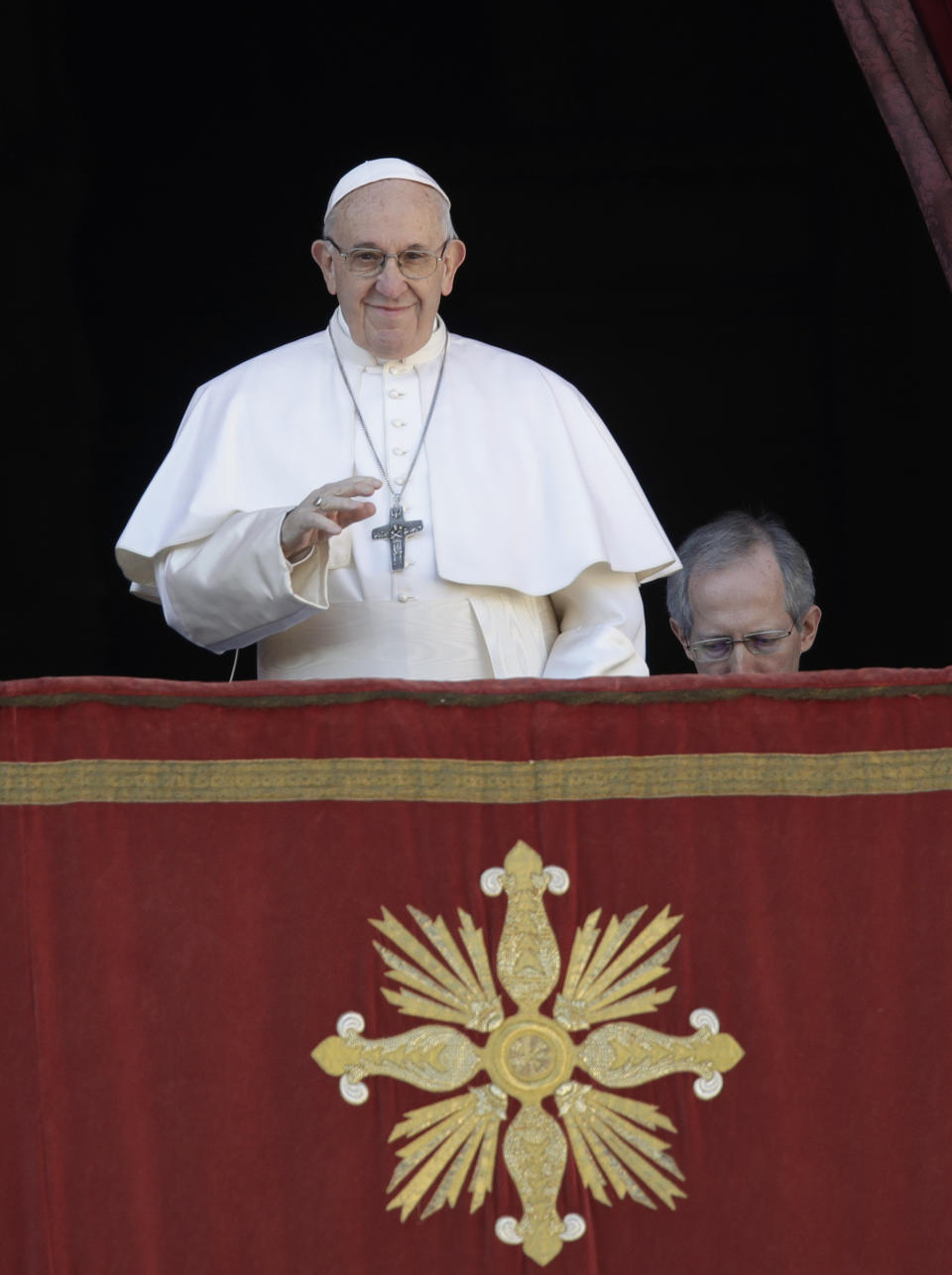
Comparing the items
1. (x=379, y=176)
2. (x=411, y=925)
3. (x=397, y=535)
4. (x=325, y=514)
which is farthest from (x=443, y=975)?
(x=379, y=176)

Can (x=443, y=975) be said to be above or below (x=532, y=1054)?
above

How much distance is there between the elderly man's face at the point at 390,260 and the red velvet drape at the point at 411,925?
3.18ft

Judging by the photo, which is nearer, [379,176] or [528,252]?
[379,176]

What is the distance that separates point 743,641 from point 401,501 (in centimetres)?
73

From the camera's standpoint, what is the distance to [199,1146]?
8.70 feet

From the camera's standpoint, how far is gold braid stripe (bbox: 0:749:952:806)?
2.71 meters

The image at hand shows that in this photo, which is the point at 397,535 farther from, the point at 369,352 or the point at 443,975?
the point at 443,975

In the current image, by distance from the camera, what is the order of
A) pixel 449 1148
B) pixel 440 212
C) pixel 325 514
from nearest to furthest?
pixel 449 1148, pixel 325 514, pixel 440 212

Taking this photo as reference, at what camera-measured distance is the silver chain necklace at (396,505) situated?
3438mm

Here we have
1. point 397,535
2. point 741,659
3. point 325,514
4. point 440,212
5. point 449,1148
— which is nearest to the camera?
point 449,1148

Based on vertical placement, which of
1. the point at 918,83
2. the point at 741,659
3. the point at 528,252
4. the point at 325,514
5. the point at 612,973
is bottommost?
the point at 612,973

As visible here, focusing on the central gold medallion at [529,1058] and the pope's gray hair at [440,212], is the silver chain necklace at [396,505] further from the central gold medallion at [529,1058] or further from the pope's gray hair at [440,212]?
the central gold medallion at [529,1058]

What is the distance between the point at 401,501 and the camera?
3543 mm

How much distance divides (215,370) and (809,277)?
157cm
